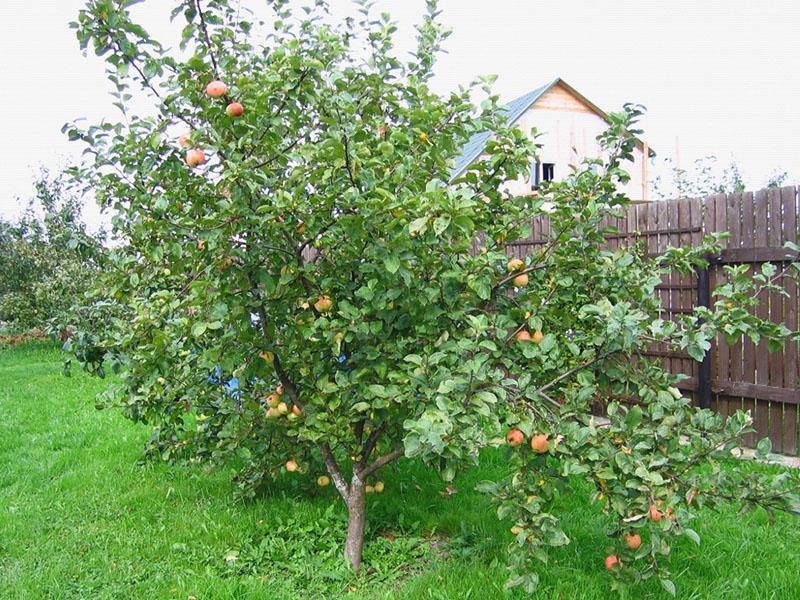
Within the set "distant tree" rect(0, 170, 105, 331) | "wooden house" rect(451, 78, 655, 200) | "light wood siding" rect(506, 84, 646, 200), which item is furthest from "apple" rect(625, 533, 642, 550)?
"light wood siding" rect(506, 84, 646, 200)

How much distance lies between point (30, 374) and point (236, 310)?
28.5 feet

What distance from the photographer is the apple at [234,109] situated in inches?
89.1

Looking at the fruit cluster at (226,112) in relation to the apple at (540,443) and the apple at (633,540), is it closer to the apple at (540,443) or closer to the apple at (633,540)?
the apple at (540,443)

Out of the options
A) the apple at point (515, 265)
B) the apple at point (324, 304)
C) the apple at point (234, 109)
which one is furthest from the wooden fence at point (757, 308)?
the apple at point (234, 109)

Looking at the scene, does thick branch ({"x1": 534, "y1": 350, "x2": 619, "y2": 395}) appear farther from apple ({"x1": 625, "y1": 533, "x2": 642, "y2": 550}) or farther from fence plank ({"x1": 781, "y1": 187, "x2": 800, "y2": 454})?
fence plank ({"x1": 781, "y1": 187, "x2": 800, "y2": 454})

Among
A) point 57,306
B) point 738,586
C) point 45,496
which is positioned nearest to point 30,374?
point 57,306

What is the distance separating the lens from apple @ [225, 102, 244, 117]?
2.26 m

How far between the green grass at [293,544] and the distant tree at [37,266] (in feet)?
28.2

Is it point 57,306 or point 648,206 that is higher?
point 648,206

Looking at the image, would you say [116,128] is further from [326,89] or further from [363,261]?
[363,261]

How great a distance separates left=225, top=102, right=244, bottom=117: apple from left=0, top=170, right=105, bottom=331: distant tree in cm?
1042

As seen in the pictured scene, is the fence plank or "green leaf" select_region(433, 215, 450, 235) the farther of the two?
the fence plank

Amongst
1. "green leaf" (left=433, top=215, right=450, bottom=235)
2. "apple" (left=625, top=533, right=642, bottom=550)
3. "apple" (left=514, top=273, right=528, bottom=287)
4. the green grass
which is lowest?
the green grass

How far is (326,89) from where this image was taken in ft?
8.01
